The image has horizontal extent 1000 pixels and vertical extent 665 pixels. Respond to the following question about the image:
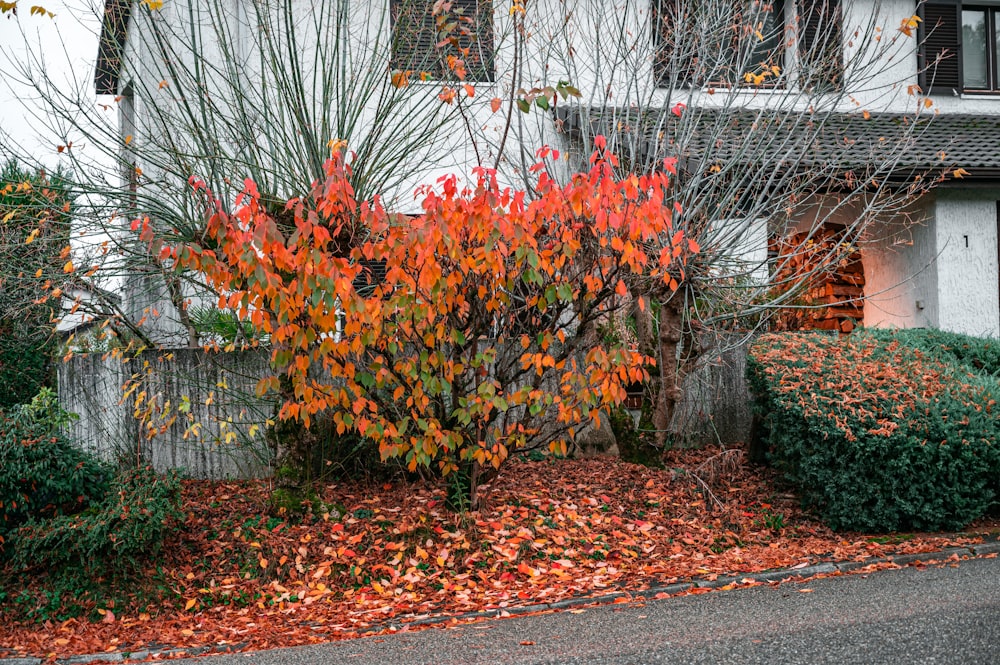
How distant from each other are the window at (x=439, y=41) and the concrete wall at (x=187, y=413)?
10.5ft

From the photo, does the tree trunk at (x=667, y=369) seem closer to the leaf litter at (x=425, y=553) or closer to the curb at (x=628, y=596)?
the leaf litter at (x=425, y=553)

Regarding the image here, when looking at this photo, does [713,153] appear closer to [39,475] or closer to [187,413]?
[187,413]

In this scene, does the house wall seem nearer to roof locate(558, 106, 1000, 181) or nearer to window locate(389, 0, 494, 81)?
roof locate(558, 106, 1000, 181)

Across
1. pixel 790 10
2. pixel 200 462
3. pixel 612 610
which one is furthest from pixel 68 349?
pixel 790 10

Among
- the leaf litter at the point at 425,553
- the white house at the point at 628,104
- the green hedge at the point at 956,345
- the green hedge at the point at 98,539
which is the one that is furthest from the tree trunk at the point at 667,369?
the green hedge at the point at 98,539

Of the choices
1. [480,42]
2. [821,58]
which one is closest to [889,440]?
[821,58]

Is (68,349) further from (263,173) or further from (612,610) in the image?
(612,610)

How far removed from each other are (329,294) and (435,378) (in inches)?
46.7

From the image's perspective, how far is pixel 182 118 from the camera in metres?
7.65

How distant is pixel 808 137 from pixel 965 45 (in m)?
6.28

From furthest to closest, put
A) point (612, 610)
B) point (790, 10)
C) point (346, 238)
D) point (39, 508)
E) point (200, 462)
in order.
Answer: point (790, 10)
point (200, 462)
point (346, 238)
point (39, 508)
point (612, 610)

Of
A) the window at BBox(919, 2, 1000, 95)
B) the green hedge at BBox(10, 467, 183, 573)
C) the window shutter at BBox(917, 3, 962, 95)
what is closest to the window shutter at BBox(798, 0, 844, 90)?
the window shutter at BBox(917, 3, 962, 95)

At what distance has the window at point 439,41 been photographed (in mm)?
6805

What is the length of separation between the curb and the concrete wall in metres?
2.92
